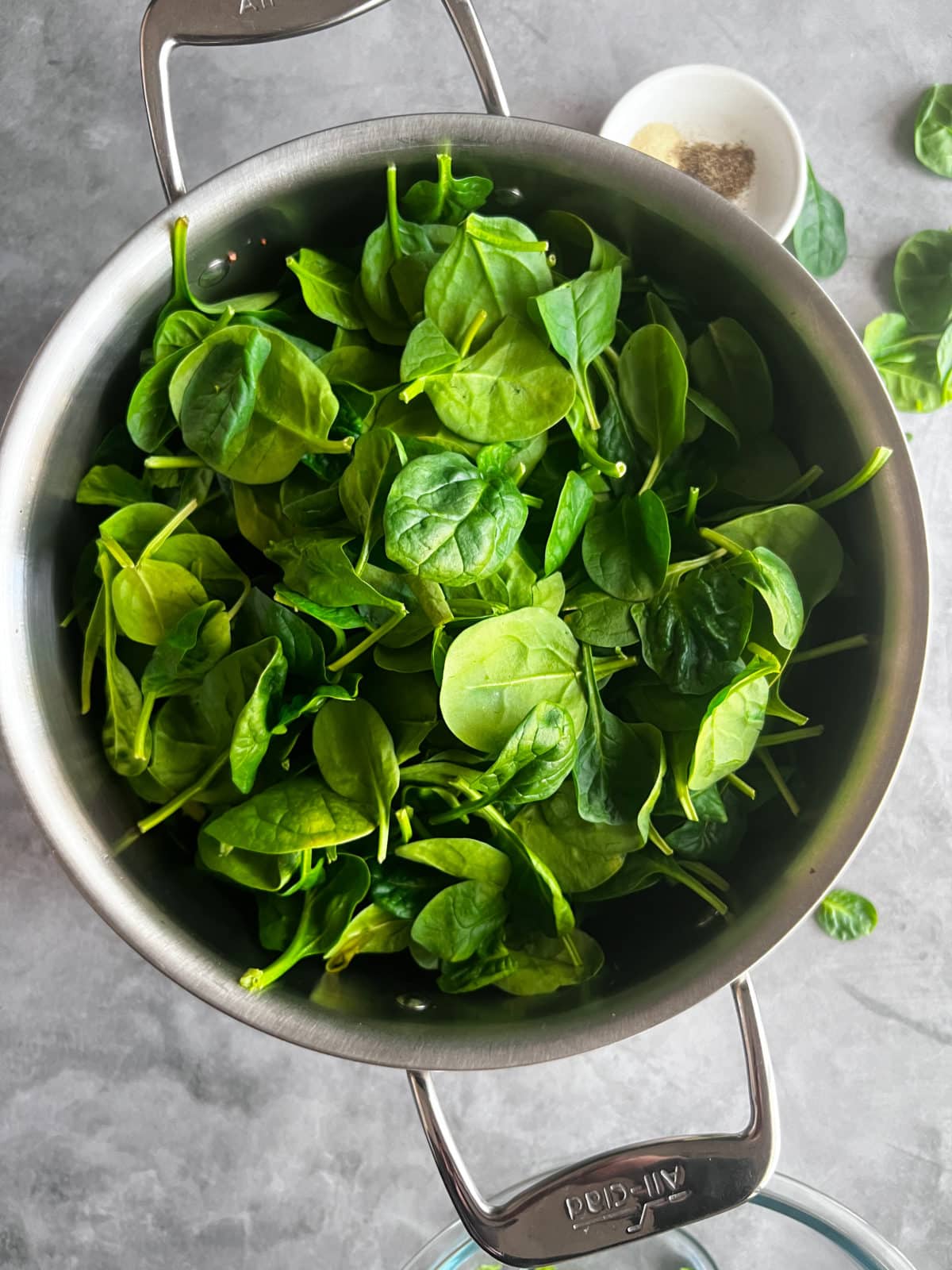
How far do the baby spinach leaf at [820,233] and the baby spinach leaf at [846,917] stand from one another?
1.59 ft

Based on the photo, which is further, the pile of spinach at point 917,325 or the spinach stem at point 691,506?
the pile of spinach at point 917,325

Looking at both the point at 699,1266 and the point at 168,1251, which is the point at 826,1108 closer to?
the point at 699,1266

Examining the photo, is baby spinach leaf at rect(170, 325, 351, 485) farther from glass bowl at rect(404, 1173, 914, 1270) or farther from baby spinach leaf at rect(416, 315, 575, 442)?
glass bowl at rect(404, 1173, 914, 1270)

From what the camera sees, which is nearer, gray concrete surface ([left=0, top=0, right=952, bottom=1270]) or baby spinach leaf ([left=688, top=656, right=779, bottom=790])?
baby spinach leaf ([left=688, top=656, right=779, bottom=790])

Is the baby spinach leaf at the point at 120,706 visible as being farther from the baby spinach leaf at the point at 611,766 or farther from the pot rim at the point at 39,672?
the baby spinach leaf at the point at 611,766

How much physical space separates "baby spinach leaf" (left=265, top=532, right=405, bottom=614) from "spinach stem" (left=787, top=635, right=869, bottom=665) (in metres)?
0.24

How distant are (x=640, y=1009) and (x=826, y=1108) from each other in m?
0.36

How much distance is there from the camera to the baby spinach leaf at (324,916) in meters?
0.55

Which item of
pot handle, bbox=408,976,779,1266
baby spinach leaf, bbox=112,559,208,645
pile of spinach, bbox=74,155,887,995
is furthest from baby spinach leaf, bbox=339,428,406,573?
pot handle, bbox=408,976,779,1266

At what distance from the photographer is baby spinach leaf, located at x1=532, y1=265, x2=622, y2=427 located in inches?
21.0

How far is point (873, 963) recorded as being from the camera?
2.60 feet

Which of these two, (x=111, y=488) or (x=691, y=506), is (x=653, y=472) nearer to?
(x=691, y=506)

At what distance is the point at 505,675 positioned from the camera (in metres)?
0.53

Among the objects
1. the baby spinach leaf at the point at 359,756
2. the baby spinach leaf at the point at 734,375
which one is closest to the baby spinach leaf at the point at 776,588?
the baby spinach leaf at the point at 734,375
